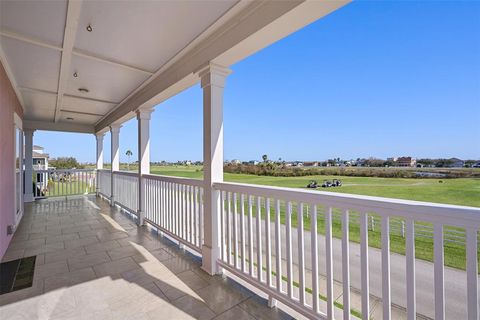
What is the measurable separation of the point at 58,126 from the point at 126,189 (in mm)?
4016

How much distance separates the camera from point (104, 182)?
687cm

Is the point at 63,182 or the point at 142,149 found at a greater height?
the point at 142,149

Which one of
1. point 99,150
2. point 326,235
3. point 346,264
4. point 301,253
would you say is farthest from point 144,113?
point 99,150

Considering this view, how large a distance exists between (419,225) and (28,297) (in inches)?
117

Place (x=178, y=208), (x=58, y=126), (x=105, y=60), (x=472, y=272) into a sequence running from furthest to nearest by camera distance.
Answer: (x=58, y=126), (x=178, y=208), (x=105, y=60), (x=472, y=272)

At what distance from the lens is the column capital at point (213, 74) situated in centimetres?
232

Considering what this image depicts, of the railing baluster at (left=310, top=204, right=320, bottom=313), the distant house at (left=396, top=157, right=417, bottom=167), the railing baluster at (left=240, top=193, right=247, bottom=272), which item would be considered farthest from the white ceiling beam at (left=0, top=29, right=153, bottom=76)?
the distant house at (left=396, top=157, right=417, bottom=167)

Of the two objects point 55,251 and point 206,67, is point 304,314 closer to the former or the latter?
point 206,67

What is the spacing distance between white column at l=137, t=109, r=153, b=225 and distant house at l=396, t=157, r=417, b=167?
3.88 metres

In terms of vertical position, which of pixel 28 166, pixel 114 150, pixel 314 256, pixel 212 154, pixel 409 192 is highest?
pixel 114 150

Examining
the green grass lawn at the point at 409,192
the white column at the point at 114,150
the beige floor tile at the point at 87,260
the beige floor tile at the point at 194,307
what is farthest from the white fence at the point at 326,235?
the white column at the point at 114,150

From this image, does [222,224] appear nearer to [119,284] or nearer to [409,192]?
[119,284]

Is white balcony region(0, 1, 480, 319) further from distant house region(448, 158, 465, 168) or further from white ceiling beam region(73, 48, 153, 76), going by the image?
distant house region(448, 158, 465, 168)

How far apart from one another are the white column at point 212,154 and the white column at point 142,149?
7.10ft
